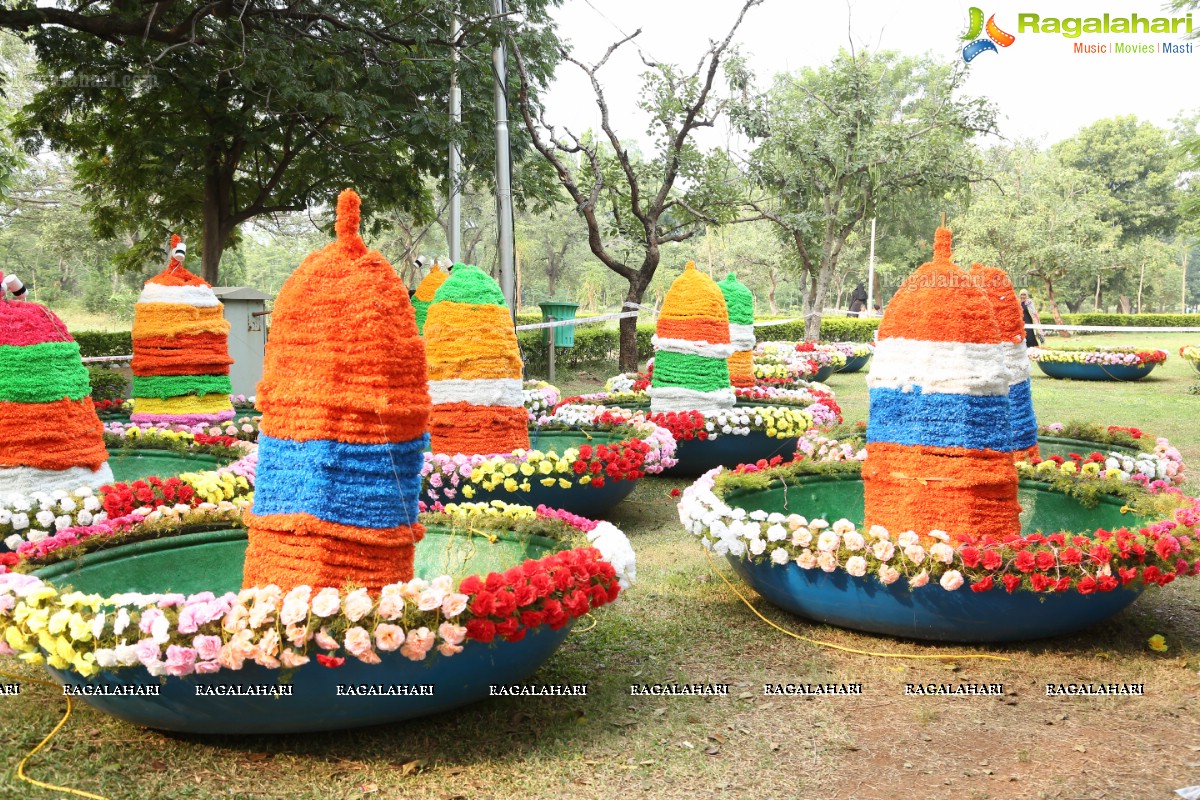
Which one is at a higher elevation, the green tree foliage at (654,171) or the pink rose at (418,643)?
the green tree foliage at (654,171)

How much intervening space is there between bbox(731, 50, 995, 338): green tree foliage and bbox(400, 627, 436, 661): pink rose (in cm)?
1759

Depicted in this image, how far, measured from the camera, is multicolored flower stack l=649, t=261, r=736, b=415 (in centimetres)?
870

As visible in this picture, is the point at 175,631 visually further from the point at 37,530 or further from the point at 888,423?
the point at 888,423

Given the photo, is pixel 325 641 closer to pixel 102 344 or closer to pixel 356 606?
pixel 356 606

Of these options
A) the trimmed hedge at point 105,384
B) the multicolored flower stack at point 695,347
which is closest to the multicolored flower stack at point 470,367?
the multicolored flower stack at point 695,347

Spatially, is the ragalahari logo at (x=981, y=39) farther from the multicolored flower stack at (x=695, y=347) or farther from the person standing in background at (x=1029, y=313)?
the multicolored flower stack at (x=695, y=347)

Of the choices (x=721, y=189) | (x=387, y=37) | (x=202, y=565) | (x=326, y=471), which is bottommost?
(x=202, y=565)

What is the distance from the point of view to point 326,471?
11.3 ft

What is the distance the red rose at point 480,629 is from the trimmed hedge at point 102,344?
13.4 m

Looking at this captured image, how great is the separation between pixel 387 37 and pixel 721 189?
679 centimetres

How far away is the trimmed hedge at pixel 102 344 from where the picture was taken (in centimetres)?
1466

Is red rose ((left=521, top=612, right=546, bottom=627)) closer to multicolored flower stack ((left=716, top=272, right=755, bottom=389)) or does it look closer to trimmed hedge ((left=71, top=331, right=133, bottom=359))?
multicolored flower stack ((left=716, top=272, right=755, bottom=389))

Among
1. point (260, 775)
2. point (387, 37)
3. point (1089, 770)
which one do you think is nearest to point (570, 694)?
point (260, 775)

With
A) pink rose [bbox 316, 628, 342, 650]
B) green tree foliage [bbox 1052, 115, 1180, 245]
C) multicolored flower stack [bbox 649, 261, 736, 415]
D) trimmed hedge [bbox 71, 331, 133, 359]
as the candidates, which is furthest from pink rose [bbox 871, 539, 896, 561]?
green tree foliage [bbox 1052, 115, 1180, 245]
